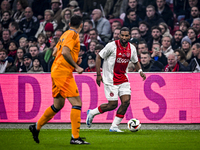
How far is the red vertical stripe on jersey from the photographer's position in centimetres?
762

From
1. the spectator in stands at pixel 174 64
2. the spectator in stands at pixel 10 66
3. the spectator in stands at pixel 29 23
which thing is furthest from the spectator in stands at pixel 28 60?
the spectator in stands at pixel 174 64

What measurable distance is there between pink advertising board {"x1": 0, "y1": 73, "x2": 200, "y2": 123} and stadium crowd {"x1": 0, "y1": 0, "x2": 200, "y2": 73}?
62.9 inches

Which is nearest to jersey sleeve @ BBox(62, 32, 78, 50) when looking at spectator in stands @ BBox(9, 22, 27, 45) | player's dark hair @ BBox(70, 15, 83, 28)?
player's dark hair @ BBox(70, 15, 83, 28)

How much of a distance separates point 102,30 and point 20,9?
3.90 metres

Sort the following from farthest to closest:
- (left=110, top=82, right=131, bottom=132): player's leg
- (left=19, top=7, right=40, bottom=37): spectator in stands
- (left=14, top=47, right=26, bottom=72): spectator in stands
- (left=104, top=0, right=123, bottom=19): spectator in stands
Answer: (left=19, top=7, right=40, bottom=37): spectator in stands
(left=104, top=0, right=123, bottom=19): spectator in stands
(left=14, top=47, right=26, bottom=72): spectator in stands
(left=110, top=82, right=131, bottom=132): player's leg

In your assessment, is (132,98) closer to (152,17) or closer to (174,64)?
(174,64)

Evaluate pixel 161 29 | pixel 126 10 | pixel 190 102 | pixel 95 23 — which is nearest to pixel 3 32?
pixel 95 23

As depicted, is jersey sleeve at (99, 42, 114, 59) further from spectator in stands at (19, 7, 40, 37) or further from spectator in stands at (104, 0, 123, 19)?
spectator in stands at (19, 7, 40, 37)

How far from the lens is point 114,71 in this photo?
7719 mm

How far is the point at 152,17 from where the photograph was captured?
12438 millimetres

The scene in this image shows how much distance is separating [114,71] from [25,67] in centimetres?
514

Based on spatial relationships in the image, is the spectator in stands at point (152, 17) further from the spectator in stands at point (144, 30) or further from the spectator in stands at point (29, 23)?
the spectator in stands at point (29, 23)

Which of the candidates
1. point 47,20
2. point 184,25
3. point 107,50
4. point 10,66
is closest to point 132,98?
point 107,50

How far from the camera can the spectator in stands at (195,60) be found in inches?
425
